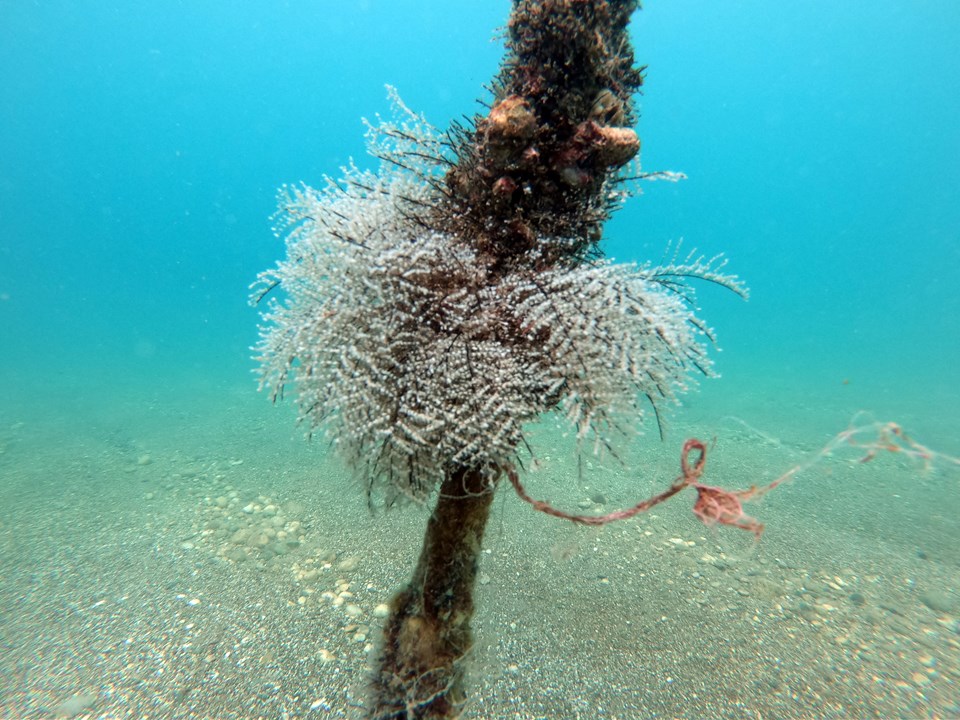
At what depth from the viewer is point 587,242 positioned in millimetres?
2879

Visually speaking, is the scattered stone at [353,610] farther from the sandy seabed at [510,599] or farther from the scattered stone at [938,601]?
the scattered stone at [938,601]

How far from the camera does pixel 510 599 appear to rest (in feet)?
17.0

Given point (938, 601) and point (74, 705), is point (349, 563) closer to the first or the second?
point (74, 705)

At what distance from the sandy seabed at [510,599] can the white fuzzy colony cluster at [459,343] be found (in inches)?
23.7

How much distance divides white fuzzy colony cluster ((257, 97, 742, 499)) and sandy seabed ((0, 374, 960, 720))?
603 millimetres

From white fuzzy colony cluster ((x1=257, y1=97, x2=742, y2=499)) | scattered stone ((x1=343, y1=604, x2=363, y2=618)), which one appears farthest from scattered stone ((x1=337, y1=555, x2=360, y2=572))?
white fuzzy colony cluster ((x1=257, y1=97, x2=742, y2=499))

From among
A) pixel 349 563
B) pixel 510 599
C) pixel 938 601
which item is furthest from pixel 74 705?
pixel 938 601

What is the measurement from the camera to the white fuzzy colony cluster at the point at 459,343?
2.34 m

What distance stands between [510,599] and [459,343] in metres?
4.09

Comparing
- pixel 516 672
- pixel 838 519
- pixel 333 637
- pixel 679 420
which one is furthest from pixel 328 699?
pixel 679 420

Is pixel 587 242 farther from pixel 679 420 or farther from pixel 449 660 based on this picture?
pixel 679 420

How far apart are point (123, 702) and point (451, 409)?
444cm

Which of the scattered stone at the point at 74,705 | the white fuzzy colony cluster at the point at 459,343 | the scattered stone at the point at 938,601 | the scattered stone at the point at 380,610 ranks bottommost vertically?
the scattered stone at the point at 74,705

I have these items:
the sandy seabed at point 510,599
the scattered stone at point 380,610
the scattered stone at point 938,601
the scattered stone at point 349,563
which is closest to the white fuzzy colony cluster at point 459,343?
the sandy seabed at point 510,599
